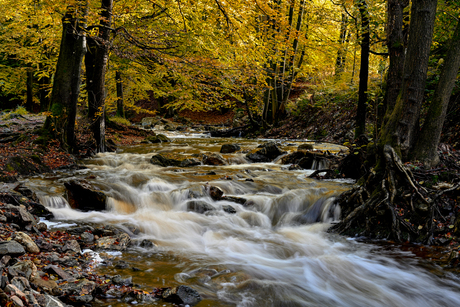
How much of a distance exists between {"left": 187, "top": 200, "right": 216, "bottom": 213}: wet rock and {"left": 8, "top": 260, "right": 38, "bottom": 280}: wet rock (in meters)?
4.17

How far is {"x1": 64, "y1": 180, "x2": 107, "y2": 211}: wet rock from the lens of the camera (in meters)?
6.80

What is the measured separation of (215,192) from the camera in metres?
7.68

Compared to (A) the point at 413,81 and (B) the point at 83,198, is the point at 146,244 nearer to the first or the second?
(B) the point at 83,198

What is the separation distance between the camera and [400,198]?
5.57 meters

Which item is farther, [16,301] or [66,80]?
[66,80]

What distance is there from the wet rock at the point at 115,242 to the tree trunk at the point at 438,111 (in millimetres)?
5417

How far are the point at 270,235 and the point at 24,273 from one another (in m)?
4.23

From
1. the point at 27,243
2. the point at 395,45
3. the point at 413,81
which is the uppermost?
the point at 395,45

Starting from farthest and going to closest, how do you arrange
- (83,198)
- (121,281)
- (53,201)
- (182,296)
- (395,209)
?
(83,198) < (53,201) < (395,209) < (121,281) < (182,296)

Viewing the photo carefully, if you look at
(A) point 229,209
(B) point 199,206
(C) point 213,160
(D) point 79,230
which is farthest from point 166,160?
(D) point 79,230

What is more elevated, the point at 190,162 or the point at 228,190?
the point at 190,162

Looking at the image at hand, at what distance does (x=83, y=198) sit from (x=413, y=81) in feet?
22.9

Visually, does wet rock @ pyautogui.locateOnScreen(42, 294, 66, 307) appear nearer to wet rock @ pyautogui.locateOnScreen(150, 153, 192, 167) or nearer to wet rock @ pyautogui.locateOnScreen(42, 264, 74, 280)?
wet rock @ pyautogui.locateOnScreen(42, 264, 74, 280)

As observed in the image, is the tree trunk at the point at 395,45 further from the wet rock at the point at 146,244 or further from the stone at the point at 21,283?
the stone at the point at 21,283
